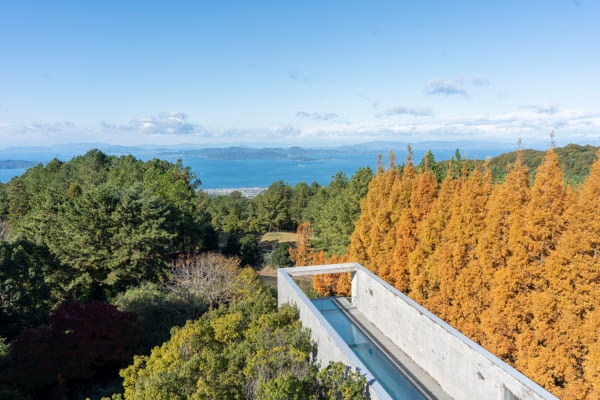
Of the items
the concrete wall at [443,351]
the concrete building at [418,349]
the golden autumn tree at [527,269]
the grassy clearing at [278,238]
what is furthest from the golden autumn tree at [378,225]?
the grassy clearing at [278,238]

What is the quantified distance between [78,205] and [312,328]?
15.4 meters

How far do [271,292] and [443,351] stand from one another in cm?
758

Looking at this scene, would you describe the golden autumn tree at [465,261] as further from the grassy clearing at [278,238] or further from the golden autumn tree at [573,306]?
the grassy clearing at [278,238]

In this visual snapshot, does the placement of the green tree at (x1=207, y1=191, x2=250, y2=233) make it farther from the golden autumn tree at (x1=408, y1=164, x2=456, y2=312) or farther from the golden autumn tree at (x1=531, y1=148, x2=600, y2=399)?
the golden autumn tree at (x1=531, y1=148, x2=600, y2=399)

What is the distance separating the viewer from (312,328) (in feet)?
25.5

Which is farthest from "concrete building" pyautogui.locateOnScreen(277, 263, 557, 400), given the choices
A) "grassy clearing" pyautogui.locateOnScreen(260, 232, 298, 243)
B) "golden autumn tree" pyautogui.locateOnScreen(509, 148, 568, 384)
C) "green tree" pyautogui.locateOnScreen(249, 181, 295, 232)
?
"green tree" pyautogui.locateOnScreen(249, 181, 295, 232)

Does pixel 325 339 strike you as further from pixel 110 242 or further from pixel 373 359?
pixel 110 242

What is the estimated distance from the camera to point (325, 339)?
6.84 metres

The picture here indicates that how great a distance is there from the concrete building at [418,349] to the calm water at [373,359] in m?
0.23

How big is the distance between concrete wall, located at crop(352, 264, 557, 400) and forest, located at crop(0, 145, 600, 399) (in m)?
2.01

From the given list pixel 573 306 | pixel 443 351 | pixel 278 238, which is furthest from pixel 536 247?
pixel 278 238

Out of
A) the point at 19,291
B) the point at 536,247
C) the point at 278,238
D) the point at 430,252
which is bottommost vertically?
the point at 278,238

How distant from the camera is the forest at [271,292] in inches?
284

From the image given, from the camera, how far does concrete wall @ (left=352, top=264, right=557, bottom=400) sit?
5.32 meters
